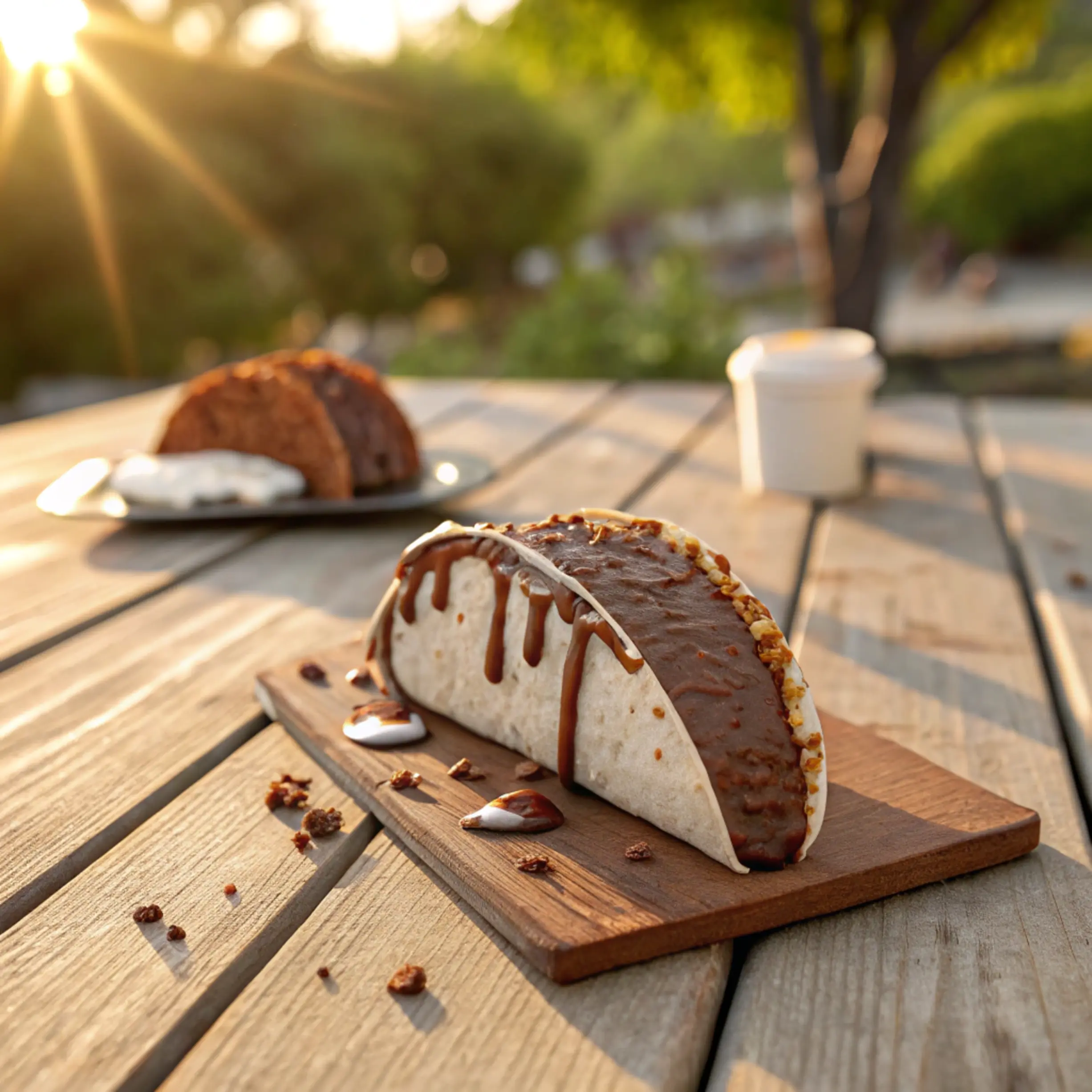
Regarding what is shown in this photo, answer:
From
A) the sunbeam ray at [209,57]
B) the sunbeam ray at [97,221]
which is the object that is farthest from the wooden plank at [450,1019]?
the sunbeam ray at [209,57]

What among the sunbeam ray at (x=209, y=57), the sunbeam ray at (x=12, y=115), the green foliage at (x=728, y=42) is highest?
the sunbeam ray at (x=209, y=57)

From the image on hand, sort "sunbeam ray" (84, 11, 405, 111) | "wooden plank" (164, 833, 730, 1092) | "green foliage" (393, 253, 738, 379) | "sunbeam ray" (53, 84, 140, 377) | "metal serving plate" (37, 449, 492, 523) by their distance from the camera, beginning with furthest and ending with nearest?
"sunbeam ray" (84, 11, 405, 111), "sunbeam ray" (53, 84, 140, 377), "green foliage" (393, 253, 738, 379), "metal serving plate" (37, 449, 492, 523), "wooden plank" (164, 833, 730, 1092)

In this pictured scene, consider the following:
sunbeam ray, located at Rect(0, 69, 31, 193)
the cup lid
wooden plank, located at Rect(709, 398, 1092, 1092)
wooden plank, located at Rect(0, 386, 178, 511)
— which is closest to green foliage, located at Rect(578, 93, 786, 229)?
sunbeam ray, located at Rect(0, 69, 31, 193)

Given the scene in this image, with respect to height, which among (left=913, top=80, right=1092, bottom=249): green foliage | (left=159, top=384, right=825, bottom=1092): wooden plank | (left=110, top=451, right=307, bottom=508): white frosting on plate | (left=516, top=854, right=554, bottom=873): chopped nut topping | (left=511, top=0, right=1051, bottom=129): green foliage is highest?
(left=511, top=0, right=1051, bottom=129): green foliage

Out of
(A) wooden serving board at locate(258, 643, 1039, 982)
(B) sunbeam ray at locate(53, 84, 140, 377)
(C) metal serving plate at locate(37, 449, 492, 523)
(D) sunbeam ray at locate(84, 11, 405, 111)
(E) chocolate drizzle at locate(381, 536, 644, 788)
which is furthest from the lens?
(D) sunbeam ray at locate(84, 11, 405, 111)

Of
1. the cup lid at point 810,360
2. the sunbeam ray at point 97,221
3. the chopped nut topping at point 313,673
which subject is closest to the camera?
the chopped nut topping at point 313,673

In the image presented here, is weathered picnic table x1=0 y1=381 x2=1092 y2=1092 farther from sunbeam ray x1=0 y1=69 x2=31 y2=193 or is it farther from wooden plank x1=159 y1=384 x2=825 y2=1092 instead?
sunbeam ray x1=0 y1=69 x2=31 y2=193

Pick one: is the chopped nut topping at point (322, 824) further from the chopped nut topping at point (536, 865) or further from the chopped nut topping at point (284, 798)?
the chopped nut topping at point (536, 865)
